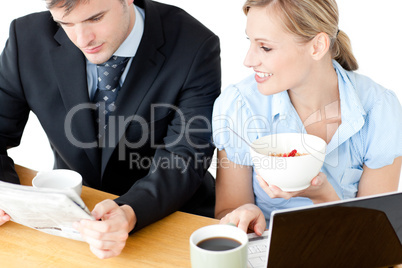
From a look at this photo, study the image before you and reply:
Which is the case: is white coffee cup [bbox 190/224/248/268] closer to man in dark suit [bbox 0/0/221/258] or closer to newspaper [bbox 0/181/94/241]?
newspaper [bbox 0/181/94/241]

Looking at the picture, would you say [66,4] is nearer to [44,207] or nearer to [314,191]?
[44,207]

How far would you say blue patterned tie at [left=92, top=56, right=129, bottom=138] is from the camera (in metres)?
2.01

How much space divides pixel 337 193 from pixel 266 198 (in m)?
0.26

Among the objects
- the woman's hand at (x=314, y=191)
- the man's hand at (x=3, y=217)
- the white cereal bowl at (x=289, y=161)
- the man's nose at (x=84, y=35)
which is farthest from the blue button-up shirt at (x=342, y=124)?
the man's hand at (x=3, y=217)

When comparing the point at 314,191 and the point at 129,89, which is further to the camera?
the point at 129,89

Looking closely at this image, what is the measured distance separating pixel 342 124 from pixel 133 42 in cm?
85

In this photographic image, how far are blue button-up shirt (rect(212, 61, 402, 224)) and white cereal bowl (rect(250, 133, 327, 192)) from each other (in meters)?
0.24

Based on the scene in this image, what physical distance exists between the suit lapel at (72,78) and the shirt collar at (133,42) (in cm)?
15

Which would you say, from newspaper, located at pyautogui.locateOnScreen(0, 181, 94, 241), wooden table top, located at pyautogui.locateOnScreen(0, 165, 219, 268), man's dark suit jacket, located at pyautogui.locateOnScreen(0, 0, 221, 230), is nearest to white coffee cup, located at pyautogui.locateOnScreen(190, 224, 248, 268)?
wooden table top, located at pyautogui.locateOnScreen(0, 165, 219, 268)

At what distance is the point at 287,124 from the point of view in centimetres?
193

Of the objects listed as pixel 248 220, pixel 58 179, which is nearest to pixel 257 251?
pixel 248 220

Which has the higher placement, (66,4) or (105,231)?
(66,4)

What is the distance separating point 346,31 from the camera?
3.75 m

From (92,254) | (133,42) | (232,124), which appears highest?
(133,42)
